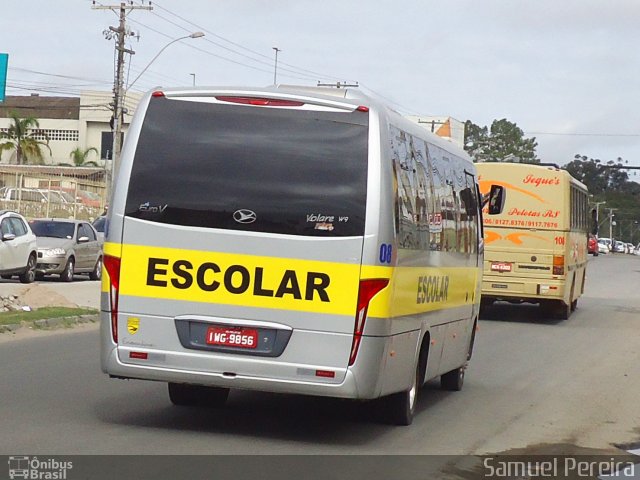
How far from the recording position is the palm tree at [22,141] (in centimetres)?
8600

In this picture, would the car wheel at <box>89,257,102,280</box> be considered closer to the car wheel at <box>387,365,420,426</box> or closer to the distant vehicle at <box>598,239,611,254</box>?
the car wheel at <box>387,365,420,426</box>

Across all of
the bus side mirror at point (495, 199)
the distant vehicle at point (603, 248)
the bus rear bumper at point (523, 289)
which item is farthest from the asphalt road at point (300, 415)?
the distant vehicle at point (603, 248)

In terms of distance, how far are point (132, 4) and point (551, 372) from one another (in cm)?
3812

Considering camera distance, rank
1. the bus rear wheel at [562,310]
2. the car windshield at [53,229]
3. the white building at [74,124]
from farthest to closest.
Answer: the white building at [74,124] → the car windshield at [53,229] → the bus rear wheel at [562,310]

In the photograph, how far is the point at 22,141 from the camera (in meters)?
86.8

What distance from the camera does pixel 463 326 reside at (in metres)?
13.8

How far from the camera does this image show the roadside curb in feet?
57.8

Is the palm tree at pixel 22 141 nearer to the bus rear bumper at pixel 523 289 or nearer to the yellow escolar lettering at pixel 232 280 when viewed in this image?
the bus rear bumper at pixel 523 289

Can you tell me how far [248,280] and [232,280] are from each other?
0.12 metres

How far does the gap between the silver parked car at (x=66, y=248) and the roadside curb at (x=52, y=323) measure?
10.4 m

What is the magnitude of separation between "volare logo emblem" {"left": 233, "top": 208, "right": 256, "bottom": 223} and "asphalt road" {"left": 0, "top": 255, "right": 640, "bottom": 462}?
1711 mm

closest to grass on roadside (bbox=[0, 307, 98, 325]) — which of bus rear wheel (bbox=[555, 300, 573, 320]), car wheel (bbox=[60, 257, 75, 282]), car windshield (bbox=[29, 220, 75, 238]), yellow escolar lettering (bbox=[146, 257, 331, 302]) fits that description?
yellow escolar lettering (bbox=[146, 257, 331, 302])

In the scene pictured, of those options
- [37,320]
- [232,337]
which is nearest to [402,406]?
[232,337]

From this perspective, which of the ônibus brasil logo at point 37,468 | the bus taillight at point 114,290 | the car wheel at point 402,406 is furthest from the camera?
the car wheel at point 402,406
